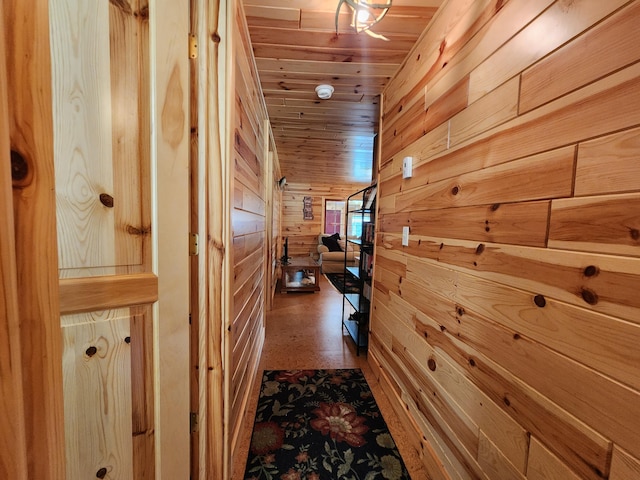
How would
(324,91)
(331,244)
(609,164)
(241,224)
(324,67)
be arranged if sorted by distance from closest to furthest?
(609,164) < (241,224) < (324,67) < (324,91) < (331,244)

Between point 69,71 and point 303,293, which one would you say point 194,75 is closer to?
point 69,71

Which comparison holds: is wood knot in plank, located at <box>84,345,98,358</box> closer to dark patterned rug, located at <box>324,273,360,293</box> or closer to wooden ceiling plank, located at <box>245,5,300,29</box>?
wooden ceiling plank, located at <box>245,5,300,29</box>

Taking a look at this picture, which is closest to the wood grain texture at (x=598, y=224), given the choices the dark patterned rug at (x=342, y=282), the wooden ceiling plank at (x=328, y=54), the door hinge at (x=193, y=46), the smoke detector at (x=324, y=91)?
the door hinge at (x=193, y=46)

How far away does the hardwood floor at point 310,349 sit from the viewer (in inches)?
53.5

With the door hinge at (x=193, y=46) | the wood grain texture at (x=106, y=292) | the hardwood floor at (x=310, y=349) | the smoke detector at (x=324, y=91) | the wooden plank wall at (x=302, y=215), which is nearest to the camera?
the wood grain texture at (x=106, y=292)

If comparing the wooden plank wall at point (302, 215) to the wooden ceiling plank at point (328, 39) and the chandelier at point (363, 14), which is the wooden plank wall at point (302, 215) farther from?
the chandelier at point (363, 14)

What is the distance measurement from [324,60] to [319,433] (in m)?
2.42

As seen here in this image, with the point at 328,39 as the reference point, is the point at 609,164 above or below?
below

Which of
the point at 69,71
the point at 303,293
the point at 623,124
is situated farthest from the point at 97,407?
the point at 303,293

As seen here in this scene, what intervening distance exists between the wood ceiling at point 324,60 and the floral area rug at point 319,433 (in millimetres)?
2373

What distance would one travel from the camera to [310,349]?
93.9 inches

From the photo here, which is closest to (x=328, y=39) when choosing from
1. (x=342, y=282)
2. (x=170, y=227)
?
(x=170, y=227)

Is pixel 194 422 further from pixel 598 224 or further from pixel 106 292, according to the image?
pixel 598 224

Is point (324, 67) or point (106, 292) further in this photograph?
point (324, 67)
